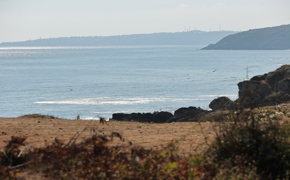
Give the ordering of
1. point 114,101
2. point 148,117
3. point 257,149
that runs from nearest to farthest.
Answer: point 257,149 < point 148,117 < point 114,101

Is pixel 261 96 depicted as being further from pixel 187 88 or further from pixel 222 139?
pixel 187 88

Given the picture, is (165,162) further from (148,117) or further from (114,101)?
(114,101)

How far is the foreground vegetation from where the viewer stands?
526cm

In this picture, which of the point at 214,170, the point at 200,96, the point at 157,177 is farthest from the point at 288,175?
the point at 200,96

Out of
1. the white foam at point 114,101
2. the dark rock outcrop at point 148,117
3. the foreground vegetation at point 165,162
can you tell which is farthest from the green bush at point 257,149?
the white foam at point 114,101

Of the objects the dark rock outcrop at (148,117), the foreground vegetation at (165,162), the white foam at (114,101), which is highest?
the foreground vegetation at (165,162)

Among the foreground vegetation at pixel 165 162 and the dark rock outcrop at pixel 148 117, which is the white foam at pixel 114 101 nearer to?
the dark rock outcrop at pixel 148 117

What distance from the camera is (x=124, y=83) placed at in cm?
7356

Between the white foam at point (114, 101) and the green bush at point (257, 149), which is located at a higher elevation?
the green bush at point (257, 149)

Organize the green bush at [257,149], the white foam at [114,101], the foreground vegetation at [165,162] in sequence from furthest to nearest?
the white foam at [114,101]
the green bush at [257,149]
the foreground vegetation at [165,162]

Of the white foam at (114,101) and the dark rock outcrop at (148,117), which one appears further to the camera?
the white foam at (114,101)

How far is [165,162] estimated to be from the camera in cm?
561

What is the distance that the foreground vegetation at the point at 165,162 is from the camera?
526 cm

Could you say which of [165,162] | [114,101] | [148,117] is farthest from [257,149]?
[114,101]
